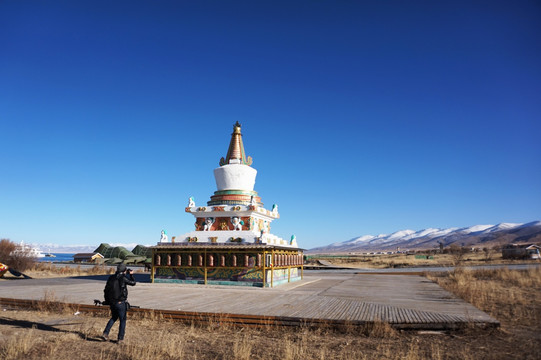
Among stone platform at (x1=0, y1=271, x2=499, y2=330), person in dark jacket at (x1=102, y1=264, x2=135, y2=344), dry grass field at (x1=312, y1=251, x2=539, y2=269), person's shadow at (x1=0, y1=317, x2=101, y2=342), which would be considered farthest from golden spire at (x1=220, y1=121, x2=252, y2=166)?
dry grass field at (x1=312, y1=251, x2=539, y2=269)

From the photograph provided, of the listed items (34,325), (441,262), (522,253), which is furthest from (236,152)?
(522,253)

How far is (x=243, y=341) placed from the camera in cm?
1006

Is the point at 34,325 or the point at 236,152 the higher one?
the point at 236,152

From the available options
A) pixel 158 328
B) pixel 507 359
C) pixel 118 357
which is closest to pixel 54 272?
pixel 158 328

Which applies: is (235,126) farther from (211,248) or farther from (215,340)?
(215,340)

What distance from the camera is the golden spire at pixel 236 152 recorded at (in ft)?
101

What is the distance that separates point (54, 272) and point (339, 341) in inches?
1410

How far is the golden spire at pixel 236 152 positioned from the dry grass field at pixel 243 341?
733 inches

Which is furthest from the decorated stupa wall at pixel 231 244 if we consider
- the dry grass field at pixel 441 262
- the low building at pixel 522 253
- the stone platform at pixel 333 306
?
the low building at pixel 522 253

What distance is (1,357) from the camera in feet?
28.0

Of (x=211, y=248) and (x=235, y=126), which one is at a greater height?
(x=235, y=126)

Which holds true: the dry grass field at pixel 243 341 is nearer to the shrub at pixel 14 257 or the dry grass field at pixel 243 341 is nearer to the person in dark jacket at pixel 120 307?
the person in dark jacket at pixel 120 307

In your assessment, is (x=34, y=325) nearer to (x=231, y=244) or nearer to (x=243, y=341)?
(x=243, y=341)

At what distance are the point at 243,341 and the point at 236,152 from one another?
21.7m
